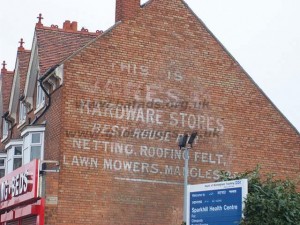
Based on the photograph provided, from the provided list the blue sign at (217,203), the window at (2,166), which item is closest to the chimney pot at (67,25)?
the window at (2,166)

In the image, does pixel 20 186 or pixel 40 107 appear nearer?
pixel 20 186

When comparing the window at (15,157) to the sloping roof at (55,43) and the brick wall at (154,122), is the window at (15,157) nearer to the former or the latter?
the sloping roof at (55,43)

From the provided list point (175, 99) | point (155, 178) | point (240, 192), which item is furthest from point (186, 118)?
point (240, 192)

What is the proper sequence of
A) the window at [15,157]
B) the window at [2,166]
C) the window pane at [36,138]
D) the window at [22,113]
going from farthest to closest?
the window at [2,166] → the window at [22,113] → the window at [15,157] → the window pane at [36,138]

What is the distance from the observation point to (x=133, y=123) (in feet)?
105

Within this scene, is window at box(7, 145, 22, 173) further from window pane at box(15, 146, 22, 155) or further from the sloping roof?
the sloping roof

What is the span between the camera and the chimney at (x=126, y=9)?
106 ft

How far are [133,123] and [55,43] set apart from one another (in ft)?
19.4

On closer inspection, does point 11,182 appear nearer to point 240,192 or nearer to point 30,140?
point 30,140

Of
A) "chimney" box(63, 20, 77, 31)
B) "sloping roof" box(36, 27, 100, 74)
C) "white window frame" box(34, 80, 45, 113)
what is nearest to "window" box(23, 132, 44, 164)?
"white window frame" box(34, 80, 45, 113)

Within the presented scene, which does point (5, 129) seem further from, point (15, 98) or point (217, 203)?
point (217, 203)

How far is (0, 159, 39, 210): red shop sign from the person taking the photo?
2964cm

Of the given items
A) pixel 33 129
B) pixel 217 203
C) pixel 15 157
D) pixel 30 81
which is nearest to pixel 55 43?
pixel 30 81

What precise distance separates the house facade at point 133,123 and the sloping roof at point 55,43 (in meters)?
0.05
